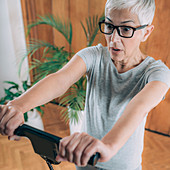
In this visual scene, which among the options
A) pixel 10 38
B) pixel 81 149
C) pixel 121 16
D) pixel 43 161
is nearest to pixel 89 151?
pixel 81 149

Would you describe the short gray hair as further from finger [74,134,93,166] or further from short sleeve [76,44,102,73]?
finger [74,134,93,166]

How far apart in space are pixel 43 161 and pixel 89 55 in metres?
1.93

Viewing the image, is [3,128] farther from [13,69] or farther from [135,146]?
[13,69]

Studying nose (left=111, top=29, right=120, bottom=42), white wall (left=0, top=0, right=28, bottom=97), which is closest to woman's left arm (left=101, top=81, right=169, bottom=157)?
nose (left=111, top=29, right=120, bottom=42)

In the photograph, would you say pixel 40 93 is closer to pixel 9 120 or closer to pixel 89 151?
pixel 9 120

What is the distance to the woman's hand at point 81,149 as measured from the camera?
1.57 ft

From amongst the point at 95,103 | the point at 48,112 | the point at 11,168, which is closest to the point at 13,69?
the point at 48,112

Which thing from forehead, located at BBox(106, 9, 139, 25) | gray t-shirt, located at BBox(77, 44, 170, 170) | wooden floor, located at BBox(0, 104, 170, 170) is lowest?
wooden floor, located at BBox(0, 104, 170, 170)

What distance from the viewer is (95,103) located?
3.29 ft

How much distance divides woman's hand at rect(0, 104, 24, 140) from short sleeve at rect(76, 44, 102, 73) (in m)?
0.47

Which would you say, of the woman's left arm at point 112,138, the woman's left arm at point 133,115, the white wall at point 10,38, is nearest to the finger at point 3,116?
the woman's left arm at point 112,138

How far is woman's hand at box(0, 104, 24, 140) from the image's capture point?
0.60 meters

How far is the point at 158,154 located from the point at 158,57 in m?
1.39

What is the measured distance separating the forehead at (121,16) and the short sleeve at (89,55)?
23cm
